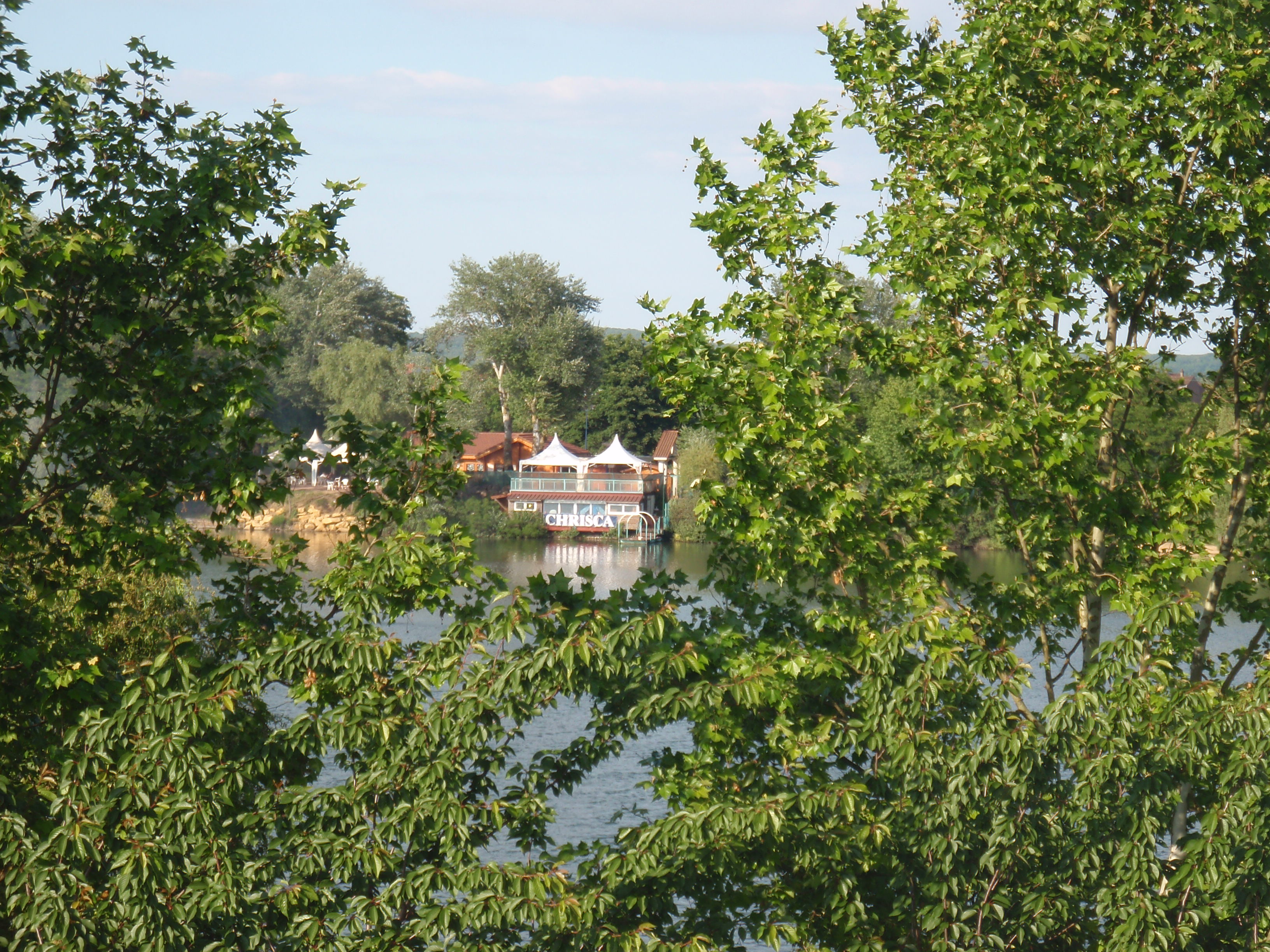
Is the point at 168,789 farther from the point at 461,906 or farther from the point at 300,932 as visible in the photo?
the point at 461,906

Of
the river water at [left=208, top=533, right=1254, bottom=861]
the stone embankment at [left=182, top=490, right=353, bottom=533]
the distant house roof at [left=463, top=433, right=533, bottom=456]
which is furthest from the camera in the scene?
Result: the distant house roof at [left=463, top=433, right=533, bottom=456]

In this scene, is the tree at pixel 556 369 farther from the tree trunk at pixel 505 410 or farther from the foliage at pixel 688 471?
the foliage at pixel 688 471

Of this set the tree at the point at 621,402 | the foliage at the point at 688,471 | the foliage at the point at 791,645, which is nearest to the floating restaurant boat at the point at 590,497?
the foliage at the point at 688,471

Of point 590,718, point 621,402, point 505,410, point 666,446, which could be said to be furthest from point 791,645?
point 621,402

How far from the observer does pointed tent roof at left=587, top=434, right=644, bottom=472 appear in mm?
58175

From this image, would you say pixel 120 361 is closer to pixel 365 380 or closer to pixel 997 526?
pixel 997 526

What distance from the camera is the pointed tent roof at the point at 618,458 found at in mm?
58175

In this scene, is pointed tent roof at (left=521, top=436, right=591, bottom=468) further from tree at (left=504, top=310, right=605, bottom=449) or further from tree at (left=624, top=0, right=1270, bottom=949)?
tree at (left=624, top=0, right=1270, bottom=949)

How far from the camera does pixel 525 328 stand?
252 feet

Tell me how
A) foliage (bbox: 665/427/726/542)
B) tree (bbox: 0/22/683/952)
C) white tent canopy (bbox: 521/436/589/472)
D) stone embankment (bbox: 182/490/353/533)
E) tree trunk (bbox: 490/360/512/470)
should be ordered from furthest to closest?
tree trunk (bbox: 490/360/512/470), white tent canopy (bbox: 521/436/589/472), stone embankment (bbox: 182/490/353/533), foliage (bbox: 665/427/726/542), tree (bbox: 0/22/683/952)

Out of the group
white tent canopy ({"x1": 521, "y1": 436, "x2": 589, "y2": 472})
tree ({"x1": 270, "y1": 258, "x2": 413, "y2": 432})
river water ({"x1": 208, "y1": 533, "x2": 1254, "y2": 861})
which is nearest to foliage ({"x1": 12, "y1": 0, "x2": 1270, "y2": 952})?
river water ({"x1": 208, "y1": 533, "x2": 1254, "y2": 861})

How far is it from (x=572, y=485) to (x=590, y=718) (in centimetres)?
4706

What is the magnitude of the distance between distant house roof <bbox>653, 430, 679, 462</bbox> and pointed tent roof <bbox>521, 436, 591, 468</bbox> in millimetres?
6202

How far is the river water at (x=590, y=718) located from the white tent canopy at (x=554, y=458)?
10.6 metres
